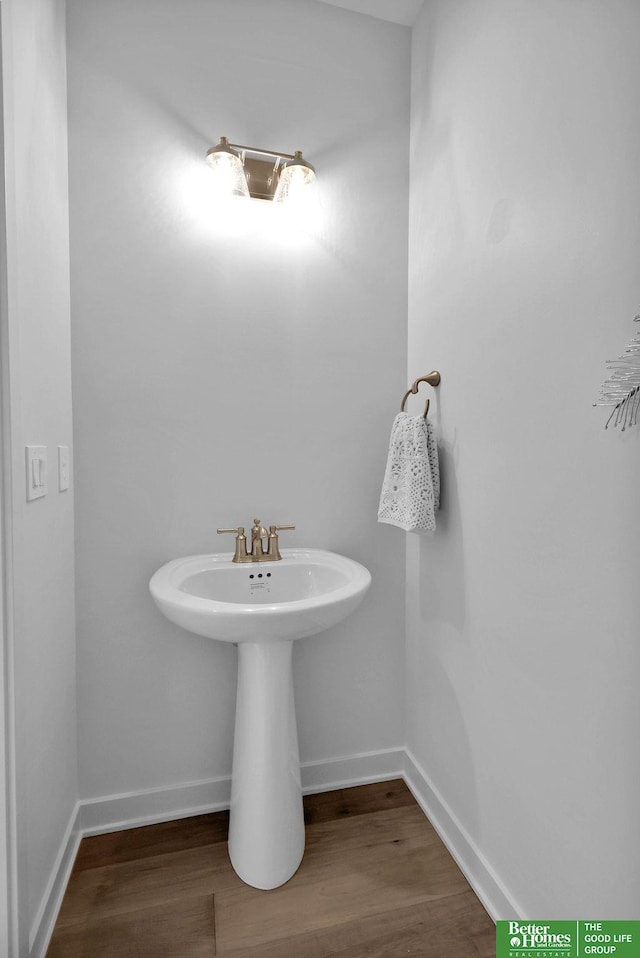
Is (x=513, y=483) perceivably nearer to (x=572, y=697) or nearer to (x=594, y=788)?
(x=572, y=697)

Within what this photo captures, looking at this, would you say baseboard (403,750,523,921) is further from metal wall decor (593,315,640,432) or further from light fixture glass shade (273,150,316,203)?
light fixture glass shade (273,150,316,203)

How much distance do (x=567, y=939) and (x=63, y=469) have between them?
1516 mm

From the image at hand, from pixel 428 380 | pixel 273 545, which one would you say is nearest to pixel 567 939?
pixel 273 545

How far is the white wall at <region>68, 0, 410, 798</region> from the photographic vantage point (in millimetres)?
1453

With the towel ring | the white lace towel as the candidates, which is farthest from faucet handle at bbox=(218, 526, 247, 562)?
the towel ring

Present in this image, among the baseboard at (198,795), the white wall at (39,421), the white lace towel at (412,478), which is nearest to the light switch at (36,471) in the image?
the white wall at (39,421)

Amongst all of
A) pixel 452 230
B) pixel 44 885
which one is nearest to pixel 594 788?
pixel 44 885

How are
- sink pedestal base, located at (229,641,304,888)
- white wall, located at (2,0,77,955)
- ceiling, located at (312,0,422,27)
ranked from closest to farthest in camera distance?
white wall, located at (2,0,77,955) < sink pedestal base, located at (229,641,304,888) < ceiling, located at (312,0,422,27)

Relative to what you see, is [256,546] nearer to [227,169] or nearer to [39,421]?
[39,421]

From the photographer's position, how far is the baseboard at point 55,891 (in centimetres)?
109

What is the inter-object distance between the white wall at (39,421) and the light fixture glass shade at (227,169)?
0.41 m

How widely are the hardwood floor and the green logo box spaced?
0.25 ft

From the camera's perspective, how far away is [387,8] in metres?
1.59

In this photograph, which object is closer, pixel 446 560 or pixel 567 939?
pixel 567 939
